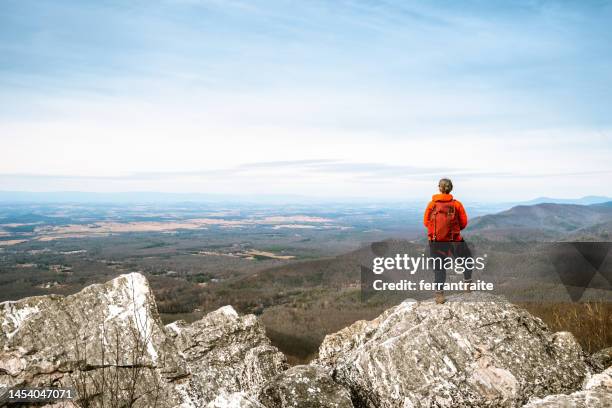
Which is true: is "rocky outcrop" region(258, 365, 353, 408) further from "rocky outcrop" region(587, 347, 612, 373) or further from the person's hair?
the person's hair

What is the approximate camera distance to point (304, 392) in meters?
7.55

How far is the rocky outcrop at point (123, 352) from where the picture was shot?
8664 millimetres

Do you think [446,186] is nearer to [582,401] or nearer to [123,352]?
[582,401]

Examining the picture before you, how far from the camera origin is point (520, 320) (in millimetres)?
8703

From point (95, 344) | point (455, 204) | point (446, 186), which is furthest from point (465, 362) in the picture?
point (95, 344)

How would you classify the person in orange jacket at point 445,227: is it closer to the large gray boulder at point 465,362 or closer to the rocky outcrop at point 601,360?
the large gray boulder at point 465,362

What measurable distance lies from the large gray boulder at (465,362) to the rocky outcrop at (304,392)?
824 millimetres

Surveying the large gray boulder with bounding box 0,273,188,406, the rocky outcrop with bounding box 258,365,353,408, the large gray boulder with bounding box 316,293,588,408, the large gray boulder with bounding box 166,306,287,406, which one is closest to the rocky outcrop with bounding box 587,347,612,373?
the large gray boulder with bounding box 316,293,588,408

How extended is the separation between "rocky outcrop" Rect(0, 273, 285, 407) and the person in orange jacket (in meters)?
4.76

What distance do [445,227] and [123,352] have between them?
26.1 feet

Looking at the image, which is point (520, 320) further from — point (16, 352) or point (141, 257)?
point (141, 257)

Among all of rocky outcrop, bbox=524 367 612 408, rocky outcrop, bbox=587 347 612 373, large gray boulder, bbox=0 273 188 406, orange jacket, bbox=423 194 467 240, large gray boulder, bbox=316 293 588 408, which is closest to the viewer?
rocky outcrop, bbox=524 367 612 408

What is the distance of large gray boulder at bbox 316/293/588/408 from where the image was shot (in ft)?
24.7

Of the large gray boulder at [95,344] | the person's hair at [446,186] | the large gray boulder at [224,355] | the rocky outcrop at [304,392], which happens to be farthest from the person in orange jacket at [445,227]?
the large gray boulder at [95,344]
